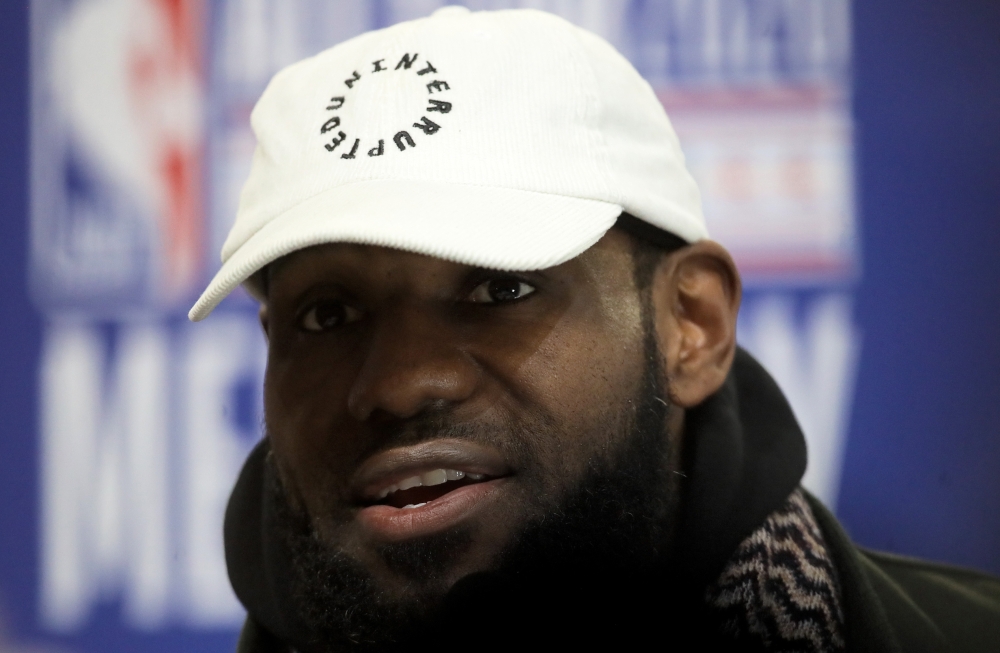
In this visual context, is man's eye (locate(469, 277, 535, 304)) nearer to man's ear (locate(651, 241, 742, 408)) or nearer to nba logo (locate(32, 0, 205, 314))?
man's ear (locate(651, 241, 742, 408))

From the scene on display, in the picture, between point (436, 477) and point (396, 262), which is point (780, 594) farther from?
point (396, 262)

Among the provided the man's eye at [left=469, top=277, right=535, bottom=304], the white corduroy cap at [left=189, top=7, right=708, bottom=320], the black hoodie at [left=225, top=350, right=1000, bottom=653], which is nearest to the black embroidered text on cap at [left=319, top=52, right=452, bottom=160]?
the white corduroy cap at [left=189, top=7, right=708, bottom=320]

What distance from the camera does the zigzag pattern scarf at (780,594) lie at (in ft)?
2.76

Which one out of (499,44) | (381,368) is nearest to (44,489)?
(381,368)

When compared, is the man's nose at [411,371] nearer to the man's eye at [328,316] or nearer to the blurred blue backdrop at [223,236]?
the man's eye at [328,316]

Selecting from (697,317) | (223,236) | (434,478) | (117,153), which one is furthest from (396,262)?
(117,153)

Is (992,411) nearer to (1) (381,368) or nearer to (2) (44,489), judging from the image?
(1) (381,368)

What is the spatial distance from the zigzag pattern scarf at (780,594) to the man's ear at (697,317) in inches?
6.1

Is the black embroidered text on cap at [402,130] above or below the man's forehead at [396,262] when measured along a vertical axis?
above

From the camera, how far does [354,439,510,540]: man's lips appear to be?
2.43ft

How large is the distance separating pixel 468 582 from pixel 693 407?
0.32 metres

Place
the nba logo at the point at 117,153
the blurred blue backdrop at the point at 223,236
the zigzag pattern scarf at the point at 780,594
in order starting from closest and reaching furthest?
the zigzag pattern scarf at the point at 780,594 → the blurred blue backdrop at the point at 223,236 → the nba logo at the point at 117,153

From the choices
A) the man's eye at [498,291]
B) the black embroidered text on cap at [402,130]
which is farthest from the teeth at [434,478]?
the black embroidered text on cap at [402,130]

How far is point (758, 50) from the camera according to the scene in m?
1.45
